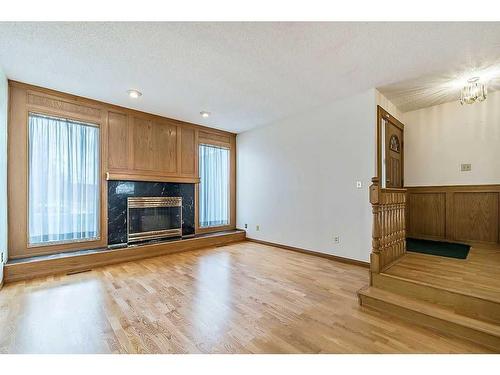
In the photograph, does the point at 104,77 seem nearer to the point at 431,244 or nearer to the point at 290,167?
the point at 290,167

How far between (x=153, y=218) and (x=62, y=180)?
1558 mm

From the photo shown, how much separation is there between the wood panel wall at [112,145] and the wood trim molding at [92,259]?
33 cm

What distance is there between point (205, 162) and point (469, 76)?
464 cm

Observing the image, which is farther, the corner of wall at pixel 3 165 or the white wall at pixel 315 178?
the white wall at pixel 315 178

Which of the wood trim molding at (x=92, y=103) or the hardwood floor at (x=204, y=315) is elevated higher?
the wood trim molding at (x=92, y=103)

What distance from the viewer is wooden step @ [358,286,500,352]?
1710 mm

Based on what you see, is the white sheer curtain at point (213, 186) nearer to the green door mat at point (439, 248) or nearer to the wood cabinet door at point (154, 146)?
the wood cabinet door at point (154, 146)

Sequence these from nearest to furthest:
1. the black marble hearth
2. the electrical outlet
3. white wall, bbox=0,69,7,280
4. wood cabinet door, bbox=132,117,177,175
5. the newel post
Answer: the newel post, white wall, bbox=0,69,7,280, the electrical outlet, the black marble hearth, wood cabinet door, bbox=132,117,177,175

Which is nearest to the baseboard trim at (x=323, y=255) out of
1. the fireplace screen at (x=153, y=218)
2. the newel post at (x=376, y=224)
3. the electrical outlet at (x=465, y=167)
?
the newel post at (x=376, y=224)

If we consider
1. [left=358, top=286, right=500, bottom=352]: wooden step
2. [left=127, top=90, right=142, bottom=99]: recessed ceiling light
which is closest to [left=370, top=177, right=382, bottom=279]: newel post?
[left=358, top=286, right=500, bottom=352]: wooden step

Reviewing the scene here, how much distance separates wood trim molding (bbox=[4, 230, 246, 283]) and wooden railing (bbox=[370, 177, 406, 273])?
331cm

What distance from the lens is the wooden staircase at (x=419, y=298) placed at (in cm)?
180

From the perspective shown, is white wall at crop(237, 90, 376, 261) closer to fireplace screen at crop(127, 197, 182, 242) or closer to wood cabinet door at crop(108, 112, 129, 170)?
fireplace screen at crop(127, 197, 182, 242)

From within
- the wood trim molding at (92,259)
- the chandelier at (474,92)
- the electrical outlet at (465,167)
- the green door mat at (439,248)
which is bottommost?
the wood trim molding at (92,259)
